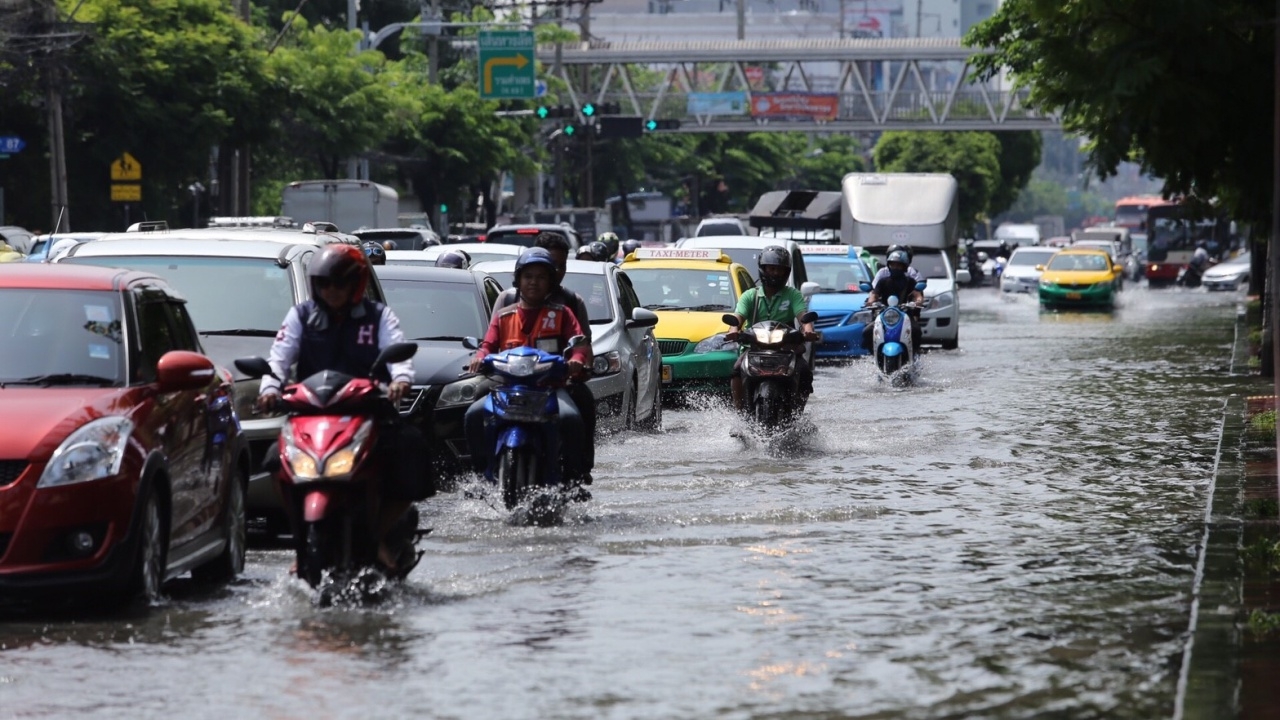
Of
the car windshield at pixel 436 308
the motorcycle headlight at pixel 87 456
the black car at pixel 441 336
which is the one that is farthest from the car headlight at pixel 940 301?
the motorcycle headlight at pixel 87 456

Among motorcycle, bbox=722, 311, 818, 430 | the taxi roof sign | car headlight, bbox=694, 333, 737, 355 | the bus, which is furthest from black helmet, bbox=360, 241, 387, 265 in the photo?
the bus

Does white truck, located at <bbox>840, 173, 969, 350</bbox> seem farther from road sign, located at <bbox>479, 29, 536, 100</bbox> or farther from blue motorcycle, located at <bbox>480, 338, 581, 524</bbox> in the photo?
blue motorcycle, located at <bbox>480, 338, 581, 524</bbox>

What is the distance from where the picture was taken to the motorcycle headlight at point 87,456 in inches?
329

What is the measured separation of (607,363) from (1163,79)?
7.43 meters

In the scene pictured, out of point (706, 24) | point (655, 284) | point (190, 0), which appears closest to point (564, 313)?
point (655, 284)

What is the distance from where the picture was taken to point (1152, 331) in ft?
123

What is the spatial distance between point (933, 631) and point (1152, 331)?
30190 mm

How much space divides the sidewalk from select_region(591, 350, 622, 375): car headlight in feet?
15.6

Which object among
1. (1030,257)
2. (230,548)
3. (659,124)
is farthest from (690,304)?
(1030,257)

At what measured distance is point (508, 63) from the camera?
5703cm

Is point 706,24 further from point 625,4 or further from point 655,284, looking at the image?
point 655,284

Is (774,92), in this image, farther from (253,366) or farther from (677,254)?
(253,366)

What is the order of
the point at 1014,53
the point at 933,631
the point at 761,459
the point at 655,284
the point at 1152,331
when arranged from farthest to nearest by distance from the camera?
the point at 1152,331
the point at 655,284
the point at 761,459
the point at 1014,53
the point at 933,631

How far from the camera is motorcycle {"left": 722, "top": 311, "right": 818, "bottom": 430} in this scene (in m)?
16.2
